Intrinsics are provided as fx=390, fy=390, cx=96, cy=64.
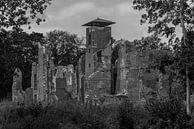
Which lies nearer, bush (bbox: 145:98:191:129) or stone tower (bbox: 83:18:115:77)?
bush (bbox: 145:98:191:129)

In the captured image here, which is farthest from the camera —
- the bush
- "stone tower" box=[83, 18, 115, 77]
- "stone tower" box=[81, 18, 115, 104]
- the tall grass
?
"stone tower" box=[83, 18, 115, 77]

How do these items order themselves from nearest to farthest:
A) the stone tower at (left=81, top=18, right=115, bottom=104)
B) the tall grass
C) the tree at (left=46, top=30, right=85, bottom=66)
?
1. the tall grass
2. the stone tower at (left=81, top=18, right=115, bottom=104)
3. the tree at (left=46, top=30, right=85, bottom=66)

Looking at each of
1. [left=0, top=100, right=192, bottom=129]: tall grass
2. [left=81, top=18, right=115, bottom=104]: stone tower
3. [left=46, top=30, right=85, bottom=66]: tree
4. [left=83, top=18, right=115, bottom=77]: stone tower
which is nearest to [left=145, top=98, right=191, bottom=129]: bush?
[left=0, top=100, right=192, bottom=129]: tall grass

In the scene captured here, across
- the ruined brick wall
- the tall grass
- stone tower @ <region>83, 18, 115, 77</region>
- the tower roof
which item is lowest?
the tall grass

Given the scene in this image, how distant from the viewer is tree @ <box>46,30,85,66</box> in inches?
3009

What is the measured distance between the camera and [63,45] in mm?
77312

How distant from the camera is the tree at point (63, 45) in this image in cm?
7644

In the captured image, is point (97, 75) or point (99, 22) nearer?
point (97, 75)

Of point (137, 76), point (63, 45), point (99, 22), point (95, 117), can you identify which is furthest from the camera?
point (63, 45)

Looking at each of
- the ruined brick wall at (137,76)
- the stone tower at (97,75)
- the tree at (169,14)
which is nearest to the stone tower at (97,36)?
the stone tower at (97,75)

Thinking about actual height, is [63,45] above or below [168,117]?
above

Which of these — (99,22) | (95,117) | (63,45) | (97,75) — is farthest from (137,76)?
(63,45)

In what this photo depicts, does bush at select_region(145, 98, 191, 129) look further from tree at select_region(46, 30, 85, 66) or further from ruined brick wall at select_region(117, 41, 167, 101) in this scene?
tree at select_region(46, 30, 85, 66)

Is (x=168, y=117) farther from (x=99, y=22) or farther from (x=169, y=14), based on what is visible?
(x=99, y=22)
